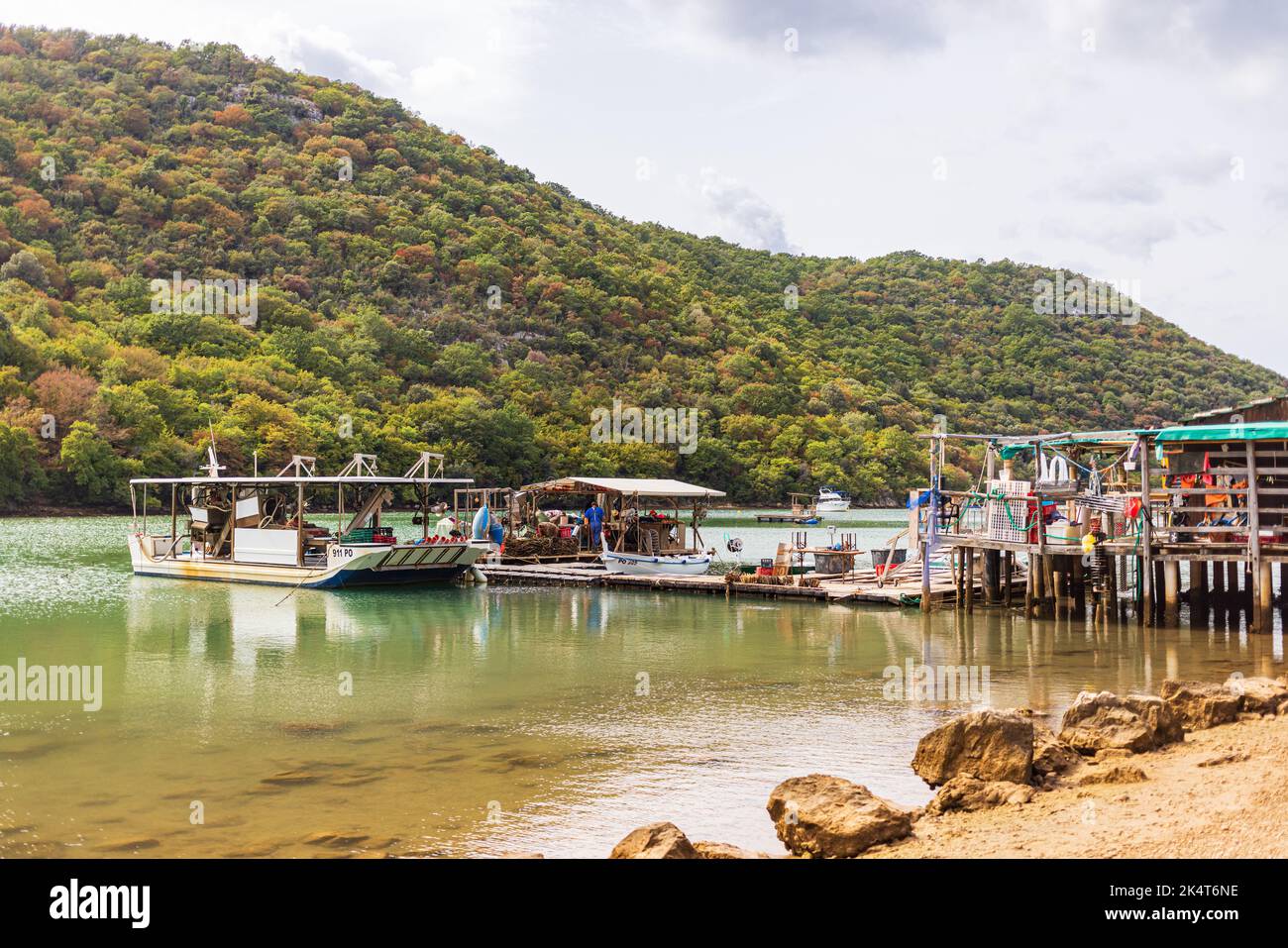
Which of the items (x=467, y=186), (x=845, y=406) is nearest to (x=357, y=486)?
(x=845, y=406)

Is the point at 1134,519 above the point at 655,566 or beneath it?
above

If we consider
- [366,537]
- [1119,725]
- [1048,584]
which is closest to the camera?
[1119,725]

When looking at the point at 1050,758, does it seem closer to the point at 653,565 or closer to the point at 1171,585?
the point at 1171,585

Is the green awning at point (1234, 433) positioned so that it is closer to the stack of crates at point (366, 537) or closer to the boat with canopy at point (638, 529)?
the boat with canopy at point (638, 529)

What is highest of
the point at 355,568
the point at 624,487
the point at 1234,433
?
the point at 1234,433

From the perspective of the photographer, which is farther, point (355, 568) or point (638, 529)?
point (638, 529)

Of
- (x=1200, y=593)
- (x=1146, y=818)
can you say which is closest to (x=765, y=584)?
(x=1200, y=593)

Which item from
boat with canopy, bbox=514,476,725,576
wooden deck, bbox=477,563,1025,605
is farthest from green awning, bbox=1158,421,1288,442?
boat with canopy, bbox=514,476,725,576

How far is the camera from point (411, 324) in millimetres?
88500

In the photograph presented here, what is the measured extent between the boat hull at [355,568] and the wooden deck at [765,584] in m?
1.61

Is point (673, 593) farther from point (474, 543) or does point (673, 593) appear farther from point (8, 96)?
point (8, 96)

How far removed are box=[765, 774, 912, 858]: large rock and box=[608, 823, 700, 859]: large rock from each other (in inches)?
49.4

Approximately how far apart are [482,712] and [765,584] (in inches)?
628

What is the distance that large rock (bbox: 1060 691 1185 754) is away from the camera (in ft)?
35.0
